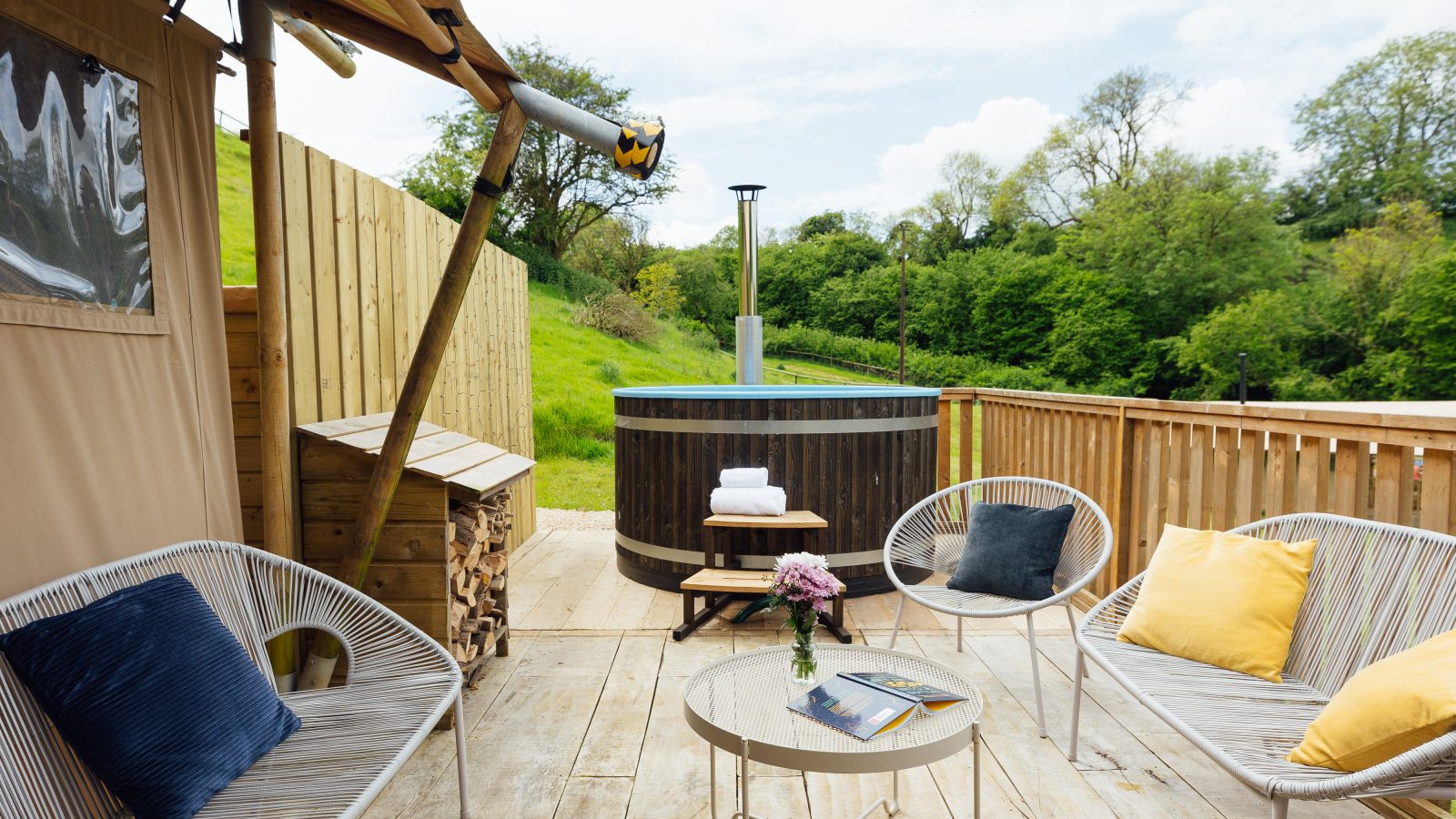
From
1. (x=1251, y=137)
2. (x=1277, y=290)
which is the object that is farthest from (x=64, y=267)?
(x=1251, y=137)

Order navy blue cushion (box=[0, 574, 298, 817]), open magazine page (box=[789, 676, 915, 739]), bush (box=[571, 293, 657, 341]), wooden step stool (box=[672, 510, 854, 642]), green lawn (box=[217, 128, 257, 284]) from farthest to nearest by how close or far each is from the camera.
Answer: bush (box=[571, 293, 657, 341]) → green lawn (box=[217, 128, 257, 284]) → wooden step stool (box=[672, 510, 854, 642]) → open magazine page (box=[789, 676, 915, 739]) → navy blue cushion (box=[0, 574, 298, 817])

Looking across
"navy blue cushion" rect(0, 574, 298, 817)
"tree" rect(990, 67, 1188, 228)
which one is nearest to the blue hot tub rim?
"navy blue cushion" rect(0, 574, 298, 817)

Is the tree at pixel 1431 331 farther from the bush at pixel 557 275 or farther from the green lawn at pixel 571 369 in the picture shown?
the bush at pixel 557 275

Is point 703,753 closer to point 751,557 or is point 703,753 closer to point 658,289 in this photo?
point 751,557

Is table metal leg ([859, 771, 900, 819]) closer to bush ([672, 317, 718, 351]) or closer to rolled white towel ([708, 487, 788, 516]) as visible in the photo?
rolled white towel ([708, 487, 788, 516])

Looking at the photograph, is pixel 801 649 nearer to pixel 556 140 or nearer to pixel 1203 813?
pixel 1203 813

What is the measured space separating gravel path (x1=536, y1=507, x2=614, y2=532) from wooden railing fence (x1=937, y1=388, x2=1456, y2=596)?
2721 mm

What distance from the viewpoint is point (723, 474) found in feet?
11.6

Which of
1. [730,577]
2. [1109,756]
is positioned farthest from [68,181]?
[1109,756]

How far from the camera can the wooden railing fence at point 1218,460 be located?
1.90 m

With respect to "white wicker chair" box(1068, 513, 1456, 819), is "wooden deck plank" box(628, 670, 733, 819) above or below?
below

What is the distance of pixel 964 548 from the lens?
2896 mm

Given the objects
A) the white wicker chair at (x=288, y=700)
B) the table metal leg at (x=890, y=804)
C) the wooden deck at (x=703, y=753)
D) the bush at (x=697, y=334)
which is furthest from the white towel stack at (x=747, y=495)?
the bush at (x=697, y=334)

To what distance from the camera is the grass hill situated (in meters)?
8.67
